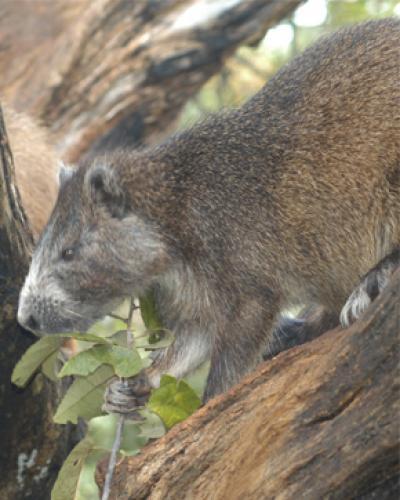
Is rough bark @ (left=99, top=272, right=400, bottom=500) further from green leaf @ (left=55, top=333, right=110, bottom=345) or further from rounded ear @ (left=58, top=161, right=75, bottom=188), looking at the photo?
rounded ear @ (left=58, top=161, right=75, bottom=188)

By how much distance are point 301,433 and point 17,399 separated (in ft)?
5.54

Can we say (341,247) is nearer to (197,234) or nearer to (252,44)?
Result: (197,234)

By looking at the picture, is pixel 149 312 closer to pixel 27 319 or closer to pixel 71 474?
pixel 27 319

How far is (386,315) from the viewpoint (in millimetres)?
3266

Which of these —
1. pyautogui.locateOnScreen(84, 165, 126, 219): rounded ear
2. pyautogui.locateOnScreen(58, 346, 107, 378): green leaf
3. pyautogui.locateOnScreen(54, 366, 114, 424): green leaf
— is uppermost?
pyautogui.locateOnScreen(84, 165, 126, 219): rounded ear

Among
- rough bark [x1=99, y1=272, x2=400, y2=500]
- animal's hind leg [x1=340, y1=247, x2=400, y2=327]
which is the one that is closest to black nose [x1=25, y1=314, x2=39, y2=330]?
rough bark [x1=99, y1=272, x2=400, y2=500]

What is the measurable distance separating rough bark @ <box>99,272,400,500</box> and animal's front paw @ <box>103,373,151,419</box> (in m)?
0.48

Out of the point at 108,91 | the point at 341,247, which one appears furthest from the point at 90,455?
the point at 108,91

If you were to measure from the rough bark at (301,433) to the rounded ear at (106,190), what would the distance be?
1.32m

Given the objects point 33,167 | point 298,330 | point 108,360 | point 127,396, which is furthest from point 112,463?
point 33,167

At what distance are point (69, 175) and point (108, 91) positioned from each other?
3.79 m

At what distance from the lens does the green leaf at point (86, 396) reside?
4457mm

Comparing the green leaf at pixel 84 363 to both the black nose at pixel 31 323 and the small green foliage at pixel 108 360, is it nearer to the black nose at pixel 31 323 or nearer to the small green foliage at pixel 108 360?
the small green foliage at pixel 108 360

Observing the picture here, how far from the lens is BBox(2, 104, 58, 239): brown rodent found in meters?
6.60
